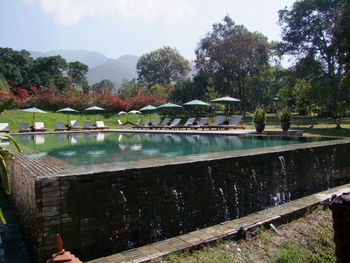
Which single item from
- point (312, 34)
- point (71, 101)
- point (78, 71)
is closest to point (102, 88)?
point (71, 101)

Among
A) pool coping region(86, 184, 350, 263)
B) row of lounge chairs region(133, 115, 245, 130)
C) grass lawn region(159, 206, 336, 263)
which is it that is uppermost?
row of lounge chairs region(133, 115, 245, 130)

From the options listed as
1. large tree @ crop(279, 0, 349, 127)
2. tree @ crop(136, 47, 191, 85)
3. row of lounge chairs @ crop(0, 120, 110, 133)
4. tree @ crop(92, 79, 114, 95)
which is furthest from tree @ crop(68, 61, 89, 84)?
large tree @ crop(279, 0, 349, 127)

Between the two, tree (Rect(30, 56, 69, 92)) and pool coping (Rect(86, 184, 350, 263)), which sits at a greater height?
tree (Rect(30, 56, 69, 92))

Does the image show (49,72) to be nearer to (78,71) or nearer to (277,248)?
(78,71)

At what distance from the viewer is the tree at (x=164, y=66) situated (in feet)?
198

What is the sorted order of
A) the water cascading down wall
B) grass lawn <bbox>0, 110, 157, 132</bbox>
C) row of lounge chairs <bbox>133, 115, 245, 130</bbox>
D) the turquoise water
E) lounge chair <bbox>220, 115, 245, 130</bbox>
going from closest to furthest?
the water cascading down wall < the turquoise water < lounge chair <bbox>220, 115, 245, 130</bbox> < row of lounge chairs <bbox>133, 115, 245, 130</bbox> < grass lawn <bbox>0, 110, 157, 132</bbox>

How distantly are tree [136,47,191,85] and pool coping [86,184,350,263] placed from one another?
56.5 metres

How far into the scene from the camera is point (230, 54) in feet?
116

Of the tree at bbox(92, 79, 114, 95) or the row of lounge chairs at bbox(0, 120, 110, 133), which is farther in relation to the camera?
the tree at bbox(92, 79, 114, 95)

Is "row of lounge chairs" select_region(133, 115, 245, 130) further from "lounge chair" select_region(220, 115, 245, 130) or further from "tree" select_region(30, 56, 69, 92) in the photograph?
"tree" select_region(30, 56, 69, 92)

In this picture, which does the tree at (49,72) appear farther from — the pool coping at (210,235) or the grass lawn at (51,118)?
the pool coping at (210,235)

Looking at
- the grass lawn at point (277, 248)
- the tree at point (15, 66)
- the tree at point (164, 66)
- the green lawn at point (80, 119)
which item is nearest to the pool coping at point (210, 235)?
the grass lawn at point (277, 248)

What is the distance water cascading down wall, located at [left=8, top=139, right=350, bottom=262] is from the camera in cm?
359

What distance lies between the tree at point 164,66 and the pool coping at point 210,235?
56.5 m
